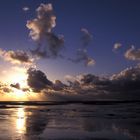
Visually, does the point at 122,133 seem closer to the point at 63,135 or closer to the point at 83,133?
the point at 83,133

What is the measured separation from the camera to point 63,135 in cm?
2650

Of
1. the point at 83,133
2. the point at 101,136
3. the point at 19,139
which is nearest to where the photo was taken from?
the point at 19,139

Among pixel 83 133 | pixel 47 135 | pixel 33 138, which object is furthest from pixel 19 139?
pixel 83 133

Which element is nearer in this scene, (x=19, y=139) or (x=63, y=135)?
(x=19, y=139)

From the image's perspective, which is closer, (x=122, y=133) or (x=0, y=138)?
(x=0, y=138)

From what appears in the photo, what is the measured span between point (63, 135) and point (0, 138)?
4912 millimetres

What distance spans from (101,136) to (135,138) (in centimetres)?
270

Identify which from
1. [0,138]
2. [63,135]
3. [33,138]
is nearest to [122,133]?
[63,135]

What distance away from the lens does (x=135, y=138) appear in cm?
2489

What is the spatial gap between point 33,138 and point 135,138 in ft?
24.2

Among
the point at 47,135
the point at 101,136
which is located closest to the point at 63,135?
the point at 47,135

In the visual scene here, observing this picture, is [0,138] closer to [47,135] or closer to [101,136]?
[47,135]

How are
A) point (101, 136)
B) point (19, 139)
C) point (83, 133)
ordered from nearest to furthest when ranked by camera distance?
1. point (19, 139)
2. point (101, 136)
3. point (83, 133)

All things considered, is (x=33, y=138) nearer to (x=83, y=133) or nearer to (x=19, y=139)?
(x=19, y=139)
